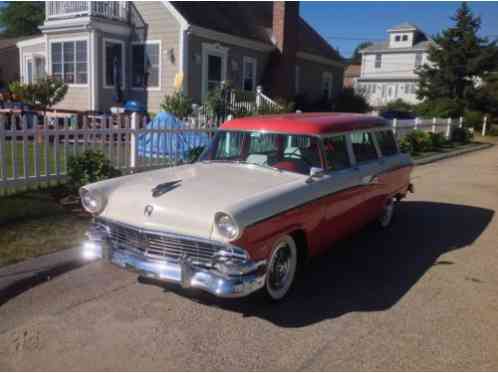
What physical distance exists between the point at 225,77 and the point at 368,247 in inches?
572

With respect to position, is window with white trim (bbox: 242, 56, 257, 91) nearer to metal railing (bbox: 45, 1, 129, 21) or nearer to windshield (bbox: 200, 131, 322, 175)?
metal railing (bbox: 45, 1, 129, 21)

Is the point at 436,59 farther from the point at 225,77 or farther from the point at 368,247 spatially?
the point at 368,247

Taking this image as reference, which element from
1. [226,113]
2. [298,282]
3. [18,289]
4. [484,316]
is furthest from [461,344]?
[226,113]

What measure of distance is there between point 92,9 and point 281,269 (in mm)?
16206

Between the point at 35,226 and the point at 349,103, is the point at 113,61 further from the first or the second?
the point at 349,103

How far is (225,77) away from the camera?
19.2 m

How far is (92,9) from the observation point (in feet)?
56.5

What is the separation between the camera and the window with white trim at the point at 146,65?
1786 centimetres

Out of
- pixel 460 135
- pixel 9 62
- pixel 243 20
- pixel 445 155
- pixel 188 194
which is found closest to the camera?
pixel 188 194

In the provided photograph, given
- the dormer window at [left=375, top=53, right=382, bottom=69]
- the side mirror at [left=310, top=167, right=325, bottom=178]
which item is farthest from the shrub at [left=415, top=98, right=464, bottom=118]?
the side mirror at [left=310, top=167, right=325, bottom=178]

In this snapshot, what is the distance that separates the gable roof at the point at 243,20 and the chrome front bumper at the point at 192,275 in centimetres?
1460

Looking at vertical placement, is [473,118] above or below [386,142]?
above

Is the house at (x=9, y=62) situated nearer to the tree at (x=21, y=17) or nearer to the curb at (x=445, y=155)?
the curb at (x=445, y=155)

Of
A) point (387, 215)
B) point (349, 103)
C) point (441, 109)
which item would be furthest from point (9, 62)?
point (387, 215)
